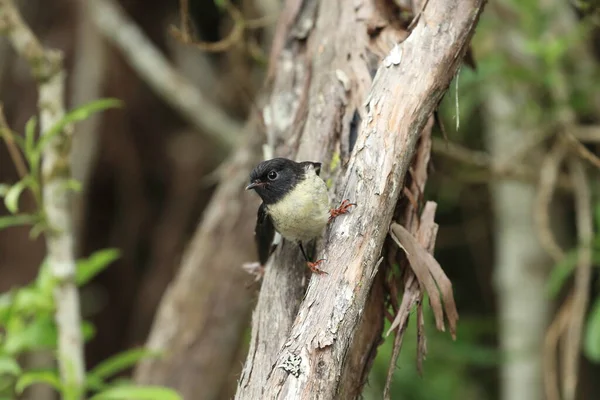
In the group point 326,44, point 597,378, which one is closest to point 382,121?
point 326,44

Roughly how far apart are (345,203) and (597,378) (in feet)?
14.7

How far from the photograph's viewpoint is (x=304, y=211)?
241 centimetres

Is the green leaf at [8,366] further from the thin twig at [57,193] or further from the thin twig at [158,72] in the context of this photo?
the thin twig at [158,72]

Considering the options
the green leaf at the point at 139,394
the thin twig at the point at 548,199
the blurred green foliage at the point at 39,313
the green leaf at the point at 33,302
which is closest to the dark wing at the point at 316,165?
the blurred green foliage at the point at 39,313

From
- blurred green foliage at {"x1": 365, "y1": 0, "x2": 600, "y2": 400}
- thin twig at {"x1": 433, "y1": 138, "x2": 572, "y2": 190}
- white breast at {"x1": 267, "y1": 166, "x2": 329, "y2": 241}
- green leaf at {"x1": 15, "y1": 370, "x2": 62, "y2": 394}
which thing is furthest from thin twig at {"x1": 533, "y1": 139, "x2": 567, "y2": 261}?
green leaf at {"x1": 15, "y1": 370, "x2": 62, "y2": 394}

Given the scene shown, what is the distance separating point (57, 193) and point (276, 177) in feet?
3.25

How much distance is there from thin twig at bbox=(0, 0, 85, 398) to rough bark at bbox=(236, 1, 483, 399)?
100 cm

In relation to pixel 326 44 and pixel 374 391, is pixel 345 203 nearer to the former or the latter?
pixel 326 44

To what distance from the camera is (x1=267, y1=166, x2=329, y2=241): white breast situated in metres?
2.41

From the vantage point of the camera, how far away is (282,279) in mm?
2416

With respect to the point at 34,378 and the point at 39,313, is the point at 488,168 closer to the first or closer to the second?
the point at 39,313

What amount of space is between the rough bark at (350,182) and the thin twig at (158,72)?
2.65 metres

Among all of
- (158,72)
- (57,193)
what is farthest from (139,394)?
(158,72)

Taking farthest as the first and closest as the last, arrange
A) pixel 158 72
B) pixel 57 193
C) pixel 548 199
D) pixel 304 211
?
pixel 158 72, pixel 548 199, pixel 57 193, pixel 304 211
